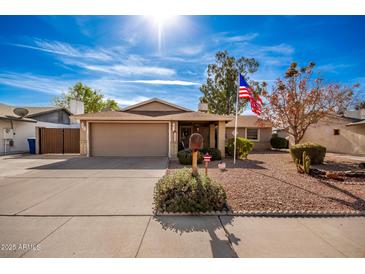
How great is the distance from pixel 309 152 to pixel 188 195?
8412 millimetres

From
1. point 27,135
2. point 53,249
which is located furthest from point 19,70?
point 27,135

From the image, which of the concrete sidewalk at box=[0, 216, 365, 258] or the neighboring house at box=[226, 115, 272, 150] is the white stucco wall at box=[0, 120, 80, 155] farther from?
the neighboring house at box=[226, 115, 272, 150]

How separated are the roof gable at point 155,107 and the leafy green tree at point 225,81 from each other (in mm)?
13901

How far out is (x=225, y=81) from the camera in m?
25.9

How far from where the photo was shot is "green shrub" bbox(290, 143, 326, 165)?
8844 mm

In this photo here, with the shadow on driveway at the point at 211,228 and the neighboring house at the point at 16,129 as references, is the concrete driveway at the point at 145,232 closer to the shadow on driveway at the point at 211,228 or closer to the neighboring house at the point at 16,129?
the shadow on driveway at the point at 211,228

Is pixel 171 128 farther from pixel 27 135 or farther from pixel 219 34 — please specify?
pixel 27 135

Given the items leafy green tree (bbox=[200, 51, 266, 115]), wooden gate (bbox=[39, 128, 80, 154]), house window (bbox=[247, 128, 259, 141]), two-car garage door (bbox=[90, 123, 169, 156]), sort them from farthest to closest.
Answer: leafy green tree (bbox=[200, 51, 266, 115]) → house window (bbox=[247, 128, 259, 141]) → wooden gate (bbox=[39, 128, 80, 154]) → two-car garage door (bbox=[90, 123, 169, 156])

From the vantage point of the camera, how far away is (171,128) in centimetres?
1191

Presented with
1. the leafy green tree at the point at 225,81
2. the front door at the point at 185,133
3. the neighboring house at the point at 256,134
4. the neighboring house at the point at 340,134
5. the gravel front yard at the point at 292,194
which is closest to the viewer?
the gravel front yard at the point at 292,194


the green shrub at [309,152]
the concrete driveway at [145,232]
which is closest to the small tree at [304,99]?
the green shrub at [309,152]

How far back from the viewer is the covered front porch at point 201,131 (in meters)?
11.7

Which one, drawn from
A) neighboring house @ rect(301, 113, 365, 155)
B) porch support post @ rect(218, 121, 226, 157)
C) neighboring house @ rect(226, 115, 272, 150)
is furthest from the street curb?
neighboring house @ rect(226, 115, 272, 150)

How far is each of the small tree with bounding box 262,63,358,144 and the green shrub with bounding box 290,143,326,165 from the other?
5.60ft
